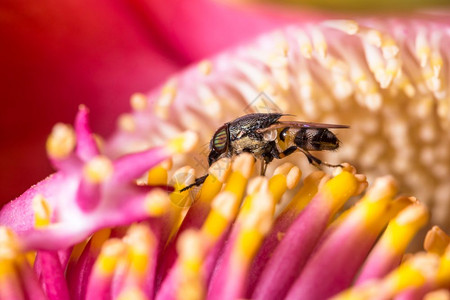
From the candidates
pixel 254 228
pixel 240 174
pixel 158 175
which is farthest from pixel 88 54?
pixel 254 228

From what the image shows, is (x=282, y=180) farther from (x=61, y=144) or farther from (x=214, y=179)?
(x=61, y=144)

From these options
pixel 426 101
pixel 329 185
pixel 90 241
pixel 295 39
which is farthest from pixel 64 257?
pixel 426 101

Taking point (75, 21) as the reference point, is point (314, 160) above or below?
below

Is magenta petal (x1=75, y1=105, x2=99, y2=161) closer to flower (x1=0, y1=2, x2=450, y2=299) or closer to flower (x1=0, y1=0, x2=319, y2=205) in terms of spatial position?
flower (x1=0, y1=2, x2=450, y2=299)

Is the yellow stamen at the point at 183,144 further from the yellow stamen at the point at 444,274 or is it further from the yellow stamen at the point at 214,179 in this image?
the yellow stamen at the point at 444,274

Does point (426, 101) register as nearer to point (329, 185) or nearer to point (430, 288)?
point (329, 185)

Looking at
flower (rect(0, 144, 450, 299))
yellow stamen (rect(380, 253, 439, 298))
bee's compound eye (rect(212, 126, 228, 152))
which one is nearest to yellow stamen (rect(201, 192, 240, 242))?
flower (rect(0, 144, 450, 299))
